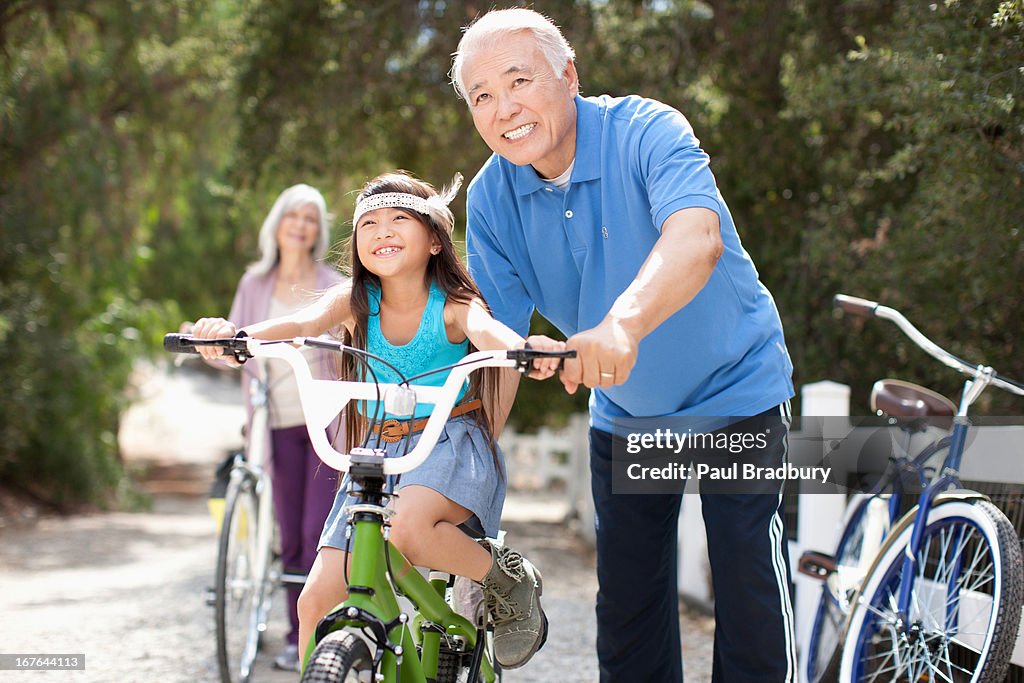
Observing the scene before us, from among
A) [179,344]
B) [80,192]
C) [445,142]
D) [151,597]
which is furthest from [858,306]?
[80,192]

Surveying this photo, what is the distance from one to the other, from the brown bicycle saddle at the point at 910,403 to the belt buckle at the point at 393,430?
1.90 metres

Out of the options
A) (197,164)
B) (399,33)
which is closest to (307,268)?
(399,33)

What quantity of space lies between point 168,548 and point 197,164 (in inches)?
187

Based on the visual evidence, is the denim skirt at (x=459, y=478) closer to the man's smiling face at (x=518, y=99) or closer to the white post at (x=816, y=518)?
the man's smiling face at (x=518, y=99)

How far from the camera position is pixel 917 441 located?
4172mm

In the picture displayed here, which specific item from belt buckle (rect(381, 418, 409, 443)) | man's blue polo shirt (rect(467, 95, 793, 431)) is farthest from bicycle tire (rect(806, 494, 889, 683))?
belt buckle (rect(381, 418, 409, 443))

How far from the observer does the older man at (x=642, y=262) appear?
266 centimetres

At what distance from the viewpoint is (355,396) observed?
94.0 inches

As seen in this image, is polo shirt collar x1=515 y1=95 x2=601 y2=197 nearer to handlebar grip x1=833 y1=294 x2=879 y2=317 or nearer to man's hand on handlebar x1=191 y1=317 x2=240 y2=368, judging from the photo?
man's hand on handlebar x1=191 y1=317 x2=240 y2=368

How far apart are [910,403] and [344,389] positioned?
213 cm

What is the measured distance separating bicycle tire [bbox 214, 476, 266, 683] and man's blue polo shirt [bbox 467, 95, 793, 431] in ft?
7.10

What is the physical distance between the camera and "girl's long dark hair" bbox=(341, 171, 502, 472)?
2818 millimetres

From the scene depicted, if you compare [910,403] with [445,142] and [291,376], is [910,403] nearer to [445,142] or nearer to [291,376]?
[291,376]

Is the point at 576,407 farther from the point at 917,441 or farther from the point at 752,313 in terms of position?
the point at 752,313
